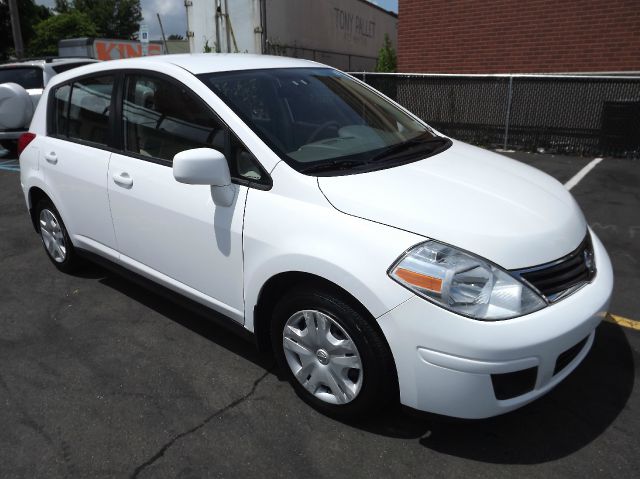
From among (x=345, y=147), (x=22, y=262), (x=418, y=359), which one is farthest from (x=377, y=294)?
(x=22, y=262)

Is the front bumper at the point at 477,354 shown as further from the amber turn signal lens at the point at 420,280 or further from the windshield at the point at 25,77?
the windshield at the point at 25,77

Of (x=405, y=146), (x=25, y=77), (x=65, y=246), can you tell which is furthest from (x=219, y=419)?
(x=25, y=77)

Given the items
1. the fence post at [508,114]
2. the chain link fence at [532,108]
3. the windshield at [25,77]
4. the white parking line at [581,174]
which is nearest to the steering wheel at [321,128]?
the white parking line at [581,174]

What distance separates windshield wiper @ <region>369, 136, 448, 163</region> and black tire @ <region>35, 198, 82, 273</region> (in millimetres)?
2586

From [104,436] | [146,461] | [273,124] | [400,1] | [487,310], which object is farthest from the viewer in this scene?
[400,1]

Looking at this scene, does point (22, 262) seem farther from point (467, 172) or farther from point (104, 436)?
point (467, 172)

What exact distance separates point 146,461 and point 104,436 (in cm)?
30

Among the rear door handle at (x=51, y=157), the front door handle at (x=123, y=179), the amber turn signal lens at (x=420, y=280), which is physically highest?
the rear door handle at (x=51, y=157)

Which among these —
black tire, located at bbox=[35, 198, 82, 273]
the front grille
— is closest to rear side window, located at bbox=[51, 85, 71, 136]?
black tire, located at bbox=[35, 198, 82, 273]

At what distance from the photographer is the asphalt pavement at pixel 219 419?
231 cm

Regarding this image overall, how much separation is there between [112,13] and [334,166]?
89.3 m

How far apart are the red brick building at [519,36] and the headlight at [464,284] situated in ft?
30.1

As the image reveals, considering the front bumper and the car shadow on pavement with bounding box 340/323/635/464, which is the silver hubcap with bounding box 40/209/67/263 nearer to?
the car shadow on pavement with bounding box 340/323/635/464

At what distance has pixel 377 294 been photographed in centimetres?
216
